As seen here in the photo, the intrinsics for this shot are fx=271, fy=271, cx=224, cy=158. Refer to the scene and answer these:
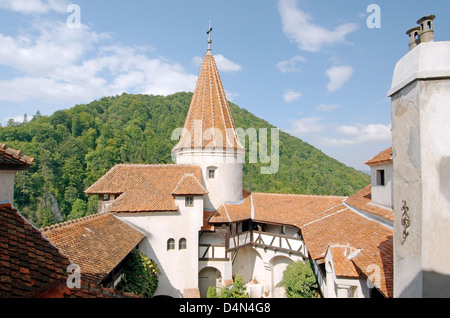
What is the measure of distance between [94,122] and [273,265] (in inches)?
2267

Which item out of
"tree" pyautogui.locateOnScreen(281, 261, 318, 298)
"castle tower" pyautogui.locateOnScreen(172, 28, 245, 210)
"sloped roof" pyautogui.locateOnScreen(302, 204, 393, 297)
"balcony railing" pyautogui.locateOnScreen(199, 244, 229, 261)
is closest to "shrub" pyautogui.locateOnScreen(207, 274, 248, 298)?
"balcony railing" pyautogui.locateOnScreen(199, 244, 229, 261)

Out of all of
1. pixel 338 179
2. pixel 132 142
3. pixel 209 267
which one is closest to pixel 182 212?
pixel 209 267

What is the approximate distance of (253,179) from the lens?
166 feet

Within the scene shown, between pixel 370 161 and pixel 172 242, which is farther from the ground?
pixel 370 161

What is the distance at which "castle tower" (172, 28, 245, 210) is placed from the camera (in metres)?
16.5

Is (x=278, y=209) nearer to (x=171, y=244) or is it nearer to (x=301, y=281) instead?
(x=301, y=281)

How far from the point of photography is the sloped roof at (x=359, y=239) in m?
6.06

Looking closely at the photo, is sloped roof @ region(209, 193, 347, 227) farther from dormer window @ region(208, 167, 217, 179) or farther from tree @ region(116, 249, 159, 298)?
tree @ region(116, 249, 159, 298)

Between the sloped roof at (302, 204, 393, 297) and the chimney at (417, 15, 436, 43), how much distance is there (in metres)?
4.53

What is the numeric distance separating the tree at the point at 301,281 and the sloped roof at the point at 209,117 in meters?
7.70

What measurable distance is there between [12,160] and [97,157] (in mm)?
49601

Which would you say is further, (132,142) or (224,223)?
(132,142)

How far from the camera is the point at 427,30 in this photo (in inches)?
161
